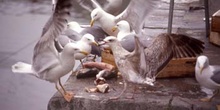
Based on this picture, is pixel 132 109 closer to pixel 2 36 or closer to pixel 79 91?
pixel 79 91

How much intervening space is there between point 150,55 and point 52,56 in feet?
2.54

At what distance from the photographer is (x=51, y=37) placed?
4086 mm

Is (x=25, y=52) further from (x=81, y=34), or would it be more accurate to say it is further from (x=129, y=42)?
(x=129, y=42)

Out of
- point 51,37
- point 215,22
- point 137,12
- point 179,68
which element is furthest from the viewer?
point 215,22

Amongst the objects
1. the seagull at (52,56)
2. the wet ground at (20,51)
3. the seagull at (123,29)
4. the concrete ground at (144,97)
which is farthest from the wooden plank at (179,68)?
the wet ground at (20,51)

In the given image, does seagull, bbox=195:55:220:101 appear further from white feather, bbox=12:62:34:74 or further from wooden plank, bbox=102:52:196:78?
white feather, bbox=12:62:34:74

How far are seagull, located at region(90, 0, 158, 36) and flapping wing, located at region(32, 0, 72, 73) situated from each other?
3.63ft

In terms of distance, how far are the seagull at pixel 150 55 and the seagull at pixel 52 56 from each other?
1.23 feet

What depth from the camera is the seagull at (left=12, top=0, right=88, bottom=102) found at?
13.3 ft

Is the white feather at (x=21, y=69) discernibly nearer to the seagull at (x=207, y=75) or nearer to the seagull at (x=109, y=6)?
the seagull at (x=207, y=75)

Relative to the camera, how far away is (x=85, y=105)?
14.2 feet

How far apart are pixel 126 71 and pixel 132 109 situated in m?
0.29

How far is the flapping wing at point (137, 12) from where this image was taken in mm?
4980

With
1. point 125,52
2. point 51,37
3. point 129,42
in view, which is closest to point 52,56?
point 51,37
